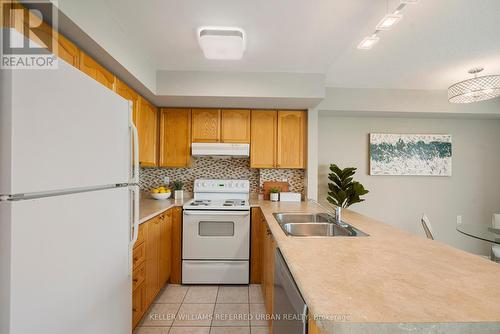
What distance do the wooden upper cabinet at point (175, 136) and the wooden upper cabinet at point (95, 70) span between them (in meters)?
1.10

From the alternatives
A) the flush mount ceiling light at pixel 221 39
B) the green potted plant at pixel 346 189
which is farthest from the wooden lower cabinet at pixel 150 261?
the green potted plant at pixel 346 189

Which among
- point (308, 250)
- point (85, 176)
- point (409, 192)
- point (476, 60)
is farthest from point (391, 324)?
point (409, 192)

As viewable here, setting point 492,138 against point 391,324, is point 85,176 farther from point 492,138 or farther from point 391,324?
point 492,138

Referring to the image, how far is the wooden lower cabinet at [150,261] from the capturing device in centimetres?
180

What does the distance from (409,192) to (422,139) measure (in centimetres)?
84

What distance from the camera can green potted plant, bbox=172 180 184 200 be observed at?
10.3ft

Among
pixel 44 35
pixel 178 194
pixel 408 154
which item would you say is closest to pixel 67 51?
pixel 44 35

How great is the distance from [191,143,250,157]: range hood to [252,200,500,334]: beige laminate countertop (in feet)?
6.02

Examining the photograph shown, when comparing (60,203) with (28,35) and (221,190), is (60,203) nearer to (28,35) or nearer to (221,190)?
(28,35)

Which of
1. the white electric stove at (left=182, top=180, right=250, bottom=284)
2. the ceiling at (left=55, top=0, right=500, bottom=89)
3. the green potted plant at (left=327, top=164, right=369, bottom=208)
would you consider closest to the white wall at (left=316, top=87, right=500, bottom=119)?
the ceiling at (left=55, top=0, right=500, bottom=89)

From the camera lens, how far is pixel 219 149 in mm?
2975

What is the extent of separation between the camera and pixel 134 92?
242cm

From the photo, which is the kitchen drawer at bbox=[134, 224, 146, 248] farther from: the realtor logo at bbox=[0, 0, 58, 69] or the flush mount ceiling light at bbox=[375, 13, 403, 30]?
the flush mount ceiling light at bbox=[375, 13, 403, 30]

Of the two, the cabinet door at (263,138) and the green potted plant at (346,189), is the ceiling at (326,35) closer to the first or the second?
the cabinet door at (263,138)
